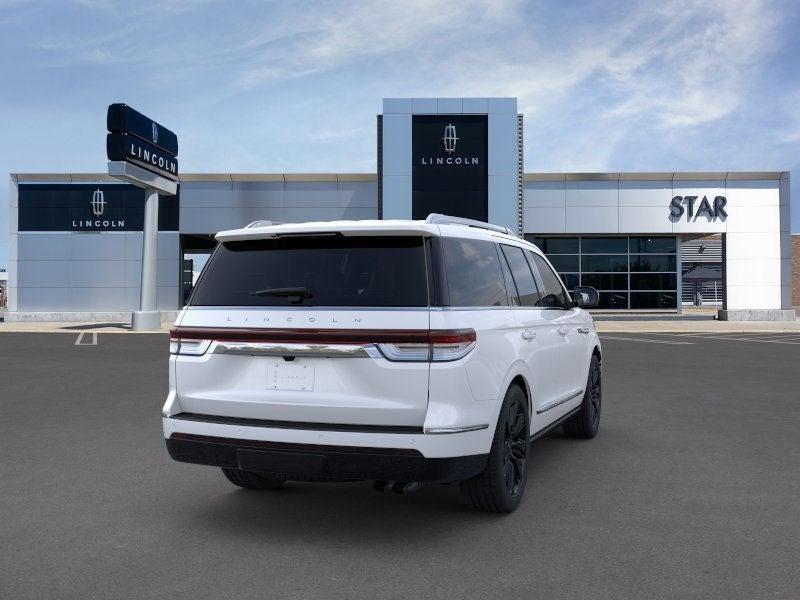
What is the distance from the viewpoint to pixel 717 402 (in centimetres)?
934

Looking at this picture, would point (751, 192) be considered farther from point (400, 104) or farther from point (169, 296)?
point (169, 296)

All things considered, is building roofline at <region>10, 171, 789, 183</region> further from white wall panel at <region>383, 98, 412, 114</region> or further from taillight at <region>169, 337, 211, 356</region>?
taillight at <region>169, 337, 211, 356</region>

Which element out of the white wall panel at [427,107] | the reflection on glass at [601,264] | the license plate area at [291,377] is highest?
the white wall panel at [427,107]

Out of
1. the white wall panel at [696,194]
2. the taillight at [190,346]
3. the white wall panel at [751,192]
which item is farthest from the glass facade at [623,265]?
the taillight at [190,346]

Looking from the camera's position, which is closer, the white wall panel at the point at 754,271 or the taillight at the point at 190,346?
the taillight at the point at 190,346

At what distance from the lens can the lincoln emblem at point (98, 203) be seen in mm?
33312

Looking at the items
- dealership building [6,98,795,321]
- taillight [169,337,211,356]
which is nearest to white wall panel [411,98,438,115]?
dealership building [6,98,795,321]

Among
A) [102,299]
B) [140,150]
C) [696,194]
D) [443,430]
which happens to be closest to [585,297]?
[443,430]

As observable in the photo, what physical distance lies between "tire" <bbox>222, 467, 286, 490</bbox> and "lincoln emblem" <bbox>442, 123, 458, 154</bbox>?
26.4 m

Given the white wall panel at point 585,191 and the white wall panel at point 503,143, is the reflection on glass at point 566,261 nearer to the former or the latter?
the white wall panel at point 585,191

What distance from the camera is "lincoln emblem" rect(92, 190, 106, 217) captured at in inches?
1312

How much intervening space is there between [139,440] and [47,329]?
22122 mm

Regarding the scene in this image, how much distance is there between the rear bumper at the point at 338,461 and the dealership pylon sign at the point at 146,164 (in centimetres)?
2401

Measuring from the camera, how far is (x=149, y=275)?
2794 centimetres
